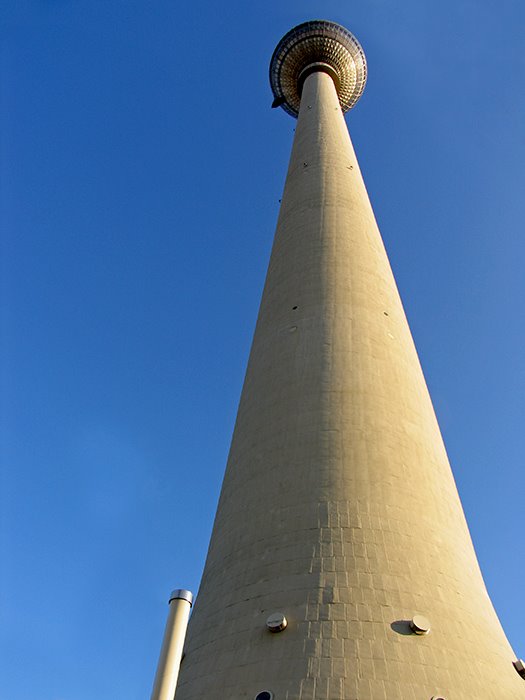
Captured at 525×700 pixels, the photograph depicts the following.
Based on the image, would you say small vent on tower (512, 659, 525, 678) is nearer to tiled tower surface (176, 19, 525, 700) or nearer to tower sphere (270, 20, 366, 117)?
tiled tower surface (176, 19, 525, 700)

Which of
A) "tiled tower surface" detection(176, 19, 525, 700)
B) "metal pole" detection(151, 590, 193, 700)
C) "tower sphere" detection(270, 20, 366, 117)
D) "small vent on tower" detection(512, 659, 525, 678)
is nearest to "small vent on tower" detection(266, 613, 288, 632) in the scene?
"tiled tower surface" detection(176, 19, 525, 700)

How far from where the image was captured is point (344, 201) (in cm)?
2005

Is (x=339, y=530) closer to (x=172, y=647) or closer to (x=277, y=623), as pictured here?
(x=277, y=623)

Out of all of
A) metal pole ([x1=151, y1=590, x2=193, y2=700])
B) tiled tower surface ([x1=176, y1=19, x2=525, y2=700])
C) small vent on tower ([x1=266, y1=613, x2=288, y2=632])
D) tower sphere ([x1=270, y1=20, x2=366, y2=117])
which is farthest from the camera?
tower sphere ([x1=270, y1=20, x2=366, y2=117])

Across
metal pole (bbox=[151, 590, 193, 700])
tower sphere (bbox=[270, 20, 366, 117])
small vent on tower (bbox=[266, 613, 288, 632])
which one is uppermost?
tower sphere (bbox=[270, 20, 366, 117])

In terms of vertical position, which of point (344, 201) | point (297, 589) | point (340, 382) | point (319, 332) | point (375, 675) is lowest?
point (375, 675)

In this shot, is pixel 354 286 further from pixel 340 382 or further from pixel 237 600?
pixel 237 600

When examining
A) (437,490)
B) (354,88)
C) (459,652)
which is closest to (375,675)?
(459,652)

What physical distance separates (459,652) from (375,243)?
12390 millimetres

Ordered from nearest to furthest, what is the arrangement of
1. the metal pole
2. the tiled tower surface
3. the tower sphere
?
the metal pole → the tiled tower surface → the tower sphere

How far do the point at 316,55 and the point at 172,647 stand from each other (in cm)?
3434

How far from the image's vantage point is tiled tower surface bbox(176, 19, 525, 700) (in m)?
9.05

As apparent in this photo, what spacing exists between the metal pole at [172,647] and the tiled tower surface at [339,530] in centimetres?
504

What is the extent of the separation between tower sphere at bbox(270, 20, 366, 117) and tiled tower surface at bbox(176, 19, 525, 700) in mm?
20189
